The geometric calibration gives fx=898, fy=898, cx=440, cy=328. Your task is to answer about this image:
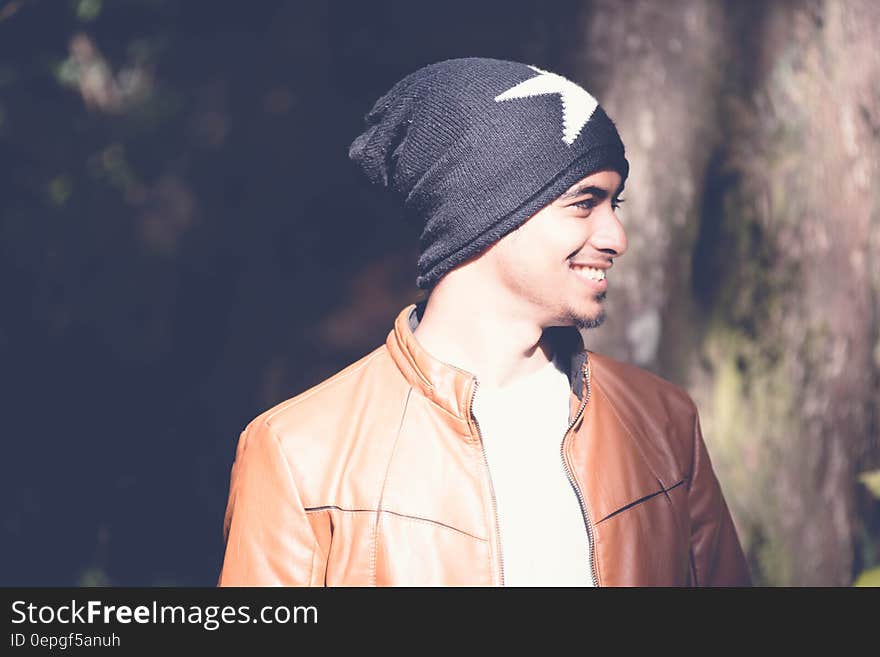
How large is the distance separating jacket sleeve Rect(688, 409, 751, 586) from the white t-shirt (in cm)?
44

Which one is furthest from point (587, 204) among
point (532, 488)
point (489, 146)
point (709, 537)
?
point (709, 537)

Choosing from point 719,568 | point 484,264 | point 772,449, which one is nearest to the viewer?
point 484,264

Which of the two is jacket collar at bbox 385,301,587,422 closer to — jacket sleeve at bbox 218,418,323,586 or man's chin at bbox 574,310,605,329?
man's chin at bbox 574,310,605,329

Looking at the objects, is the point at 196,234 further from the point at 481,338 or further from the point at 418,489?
the point at 418,489

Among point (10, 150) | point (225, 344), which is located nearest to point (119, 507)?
point (225, 344)

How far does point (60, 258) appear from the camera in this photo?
4.23m

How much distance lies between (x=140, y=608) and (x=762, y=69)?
3.89 m

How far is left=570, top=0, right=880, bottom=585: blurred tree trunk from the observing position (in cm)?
418

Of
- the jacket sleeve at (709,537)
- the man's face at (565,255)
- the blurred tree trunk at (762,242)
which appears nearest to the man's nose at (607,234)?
the man's face at (565,255)

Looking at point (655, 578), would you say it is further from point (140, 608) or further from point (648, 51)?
point (648, 51)

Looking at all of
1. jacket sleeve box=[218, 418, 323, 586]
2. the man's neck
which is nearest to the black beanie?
the man's neck

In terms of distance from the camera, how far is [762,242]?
4.57 m

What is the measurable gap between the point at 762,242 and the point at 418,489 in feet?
9.93

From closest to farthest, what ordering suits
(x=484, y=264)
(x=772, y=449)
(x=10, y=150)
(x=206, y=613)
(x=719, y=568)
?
(x=206, y=613) → (x=484, y=264) → (x=719, y=568) → (x=10, y=150) → (x=772, y=449)
